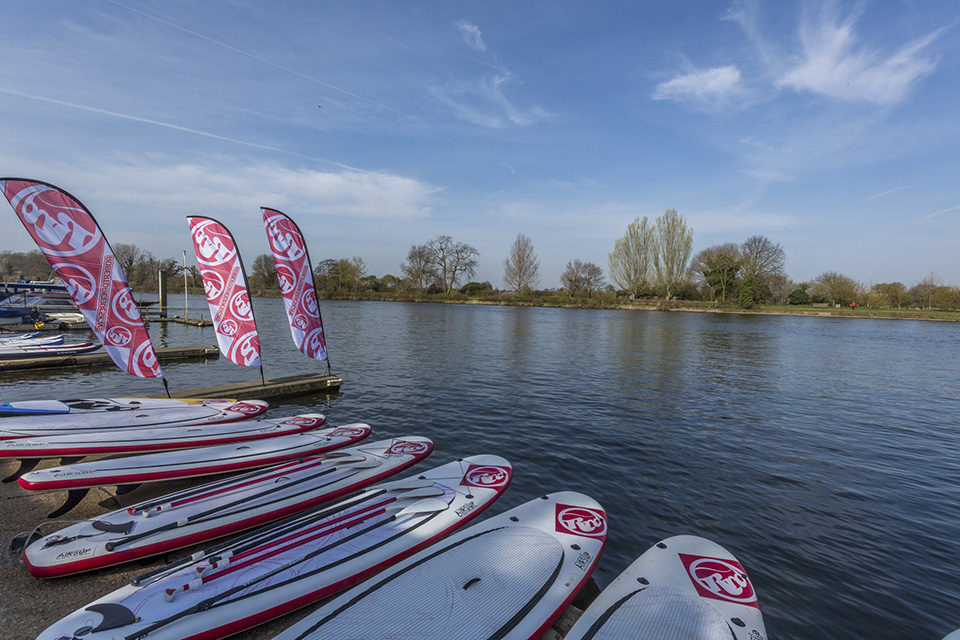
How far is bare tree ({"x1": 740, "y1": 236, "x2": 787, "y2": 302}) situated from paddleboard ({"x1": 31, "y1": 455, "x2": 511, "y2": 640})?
67036 mm

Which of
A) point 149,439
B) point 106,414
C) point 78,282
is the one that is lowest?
point 149,439

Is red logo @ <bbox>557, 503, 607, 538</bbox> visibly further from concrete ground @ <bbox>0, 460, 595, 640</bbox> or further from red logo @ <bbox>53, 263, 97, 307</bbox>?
red logo @ <bbox>53, 263, 97, 307</bbox>

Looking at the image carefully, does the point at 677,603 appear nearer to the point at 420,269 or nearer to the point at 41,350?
the point at 41,350

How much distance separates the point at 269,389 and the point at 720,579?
30.5ft

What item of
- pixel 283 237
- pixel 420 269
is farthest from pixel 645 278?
pixel 283 237

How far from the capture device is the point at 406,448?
600 centimetres

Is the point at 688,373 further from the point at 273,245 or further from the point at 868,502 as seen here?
the point at 273,245

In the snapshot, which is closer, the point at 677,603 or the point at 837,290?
the point at 677,603

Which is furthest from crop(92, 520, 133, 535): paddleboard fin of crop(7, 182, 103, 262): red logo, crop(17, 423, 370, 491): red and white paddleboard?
crop(7, 182, 103, 262): red logo

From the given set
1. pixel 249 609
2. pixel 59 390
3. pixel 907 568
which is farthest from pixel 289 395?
pixel 907 568

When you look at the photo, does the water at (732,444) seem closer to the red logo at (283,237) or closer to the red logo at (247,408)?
the red logo at (247,408)

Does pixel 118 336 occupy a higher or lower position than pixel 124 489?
higher

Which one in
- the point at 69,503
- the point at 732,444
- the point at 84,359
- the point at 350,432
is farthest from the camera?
the point at 84,359

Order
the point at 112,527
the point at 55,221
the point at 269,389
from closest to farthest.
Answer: the point at 112,527 < the point at 55,221 < the point at 269,389
